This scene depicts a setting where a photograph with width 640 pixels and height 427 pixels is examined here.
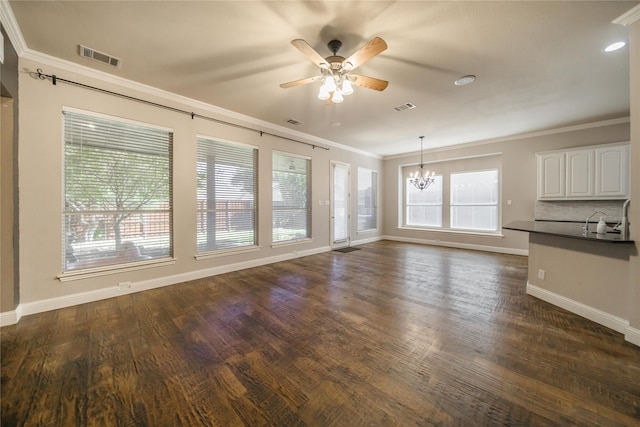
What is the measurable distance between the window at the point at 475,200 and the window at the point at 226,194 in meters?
5.74

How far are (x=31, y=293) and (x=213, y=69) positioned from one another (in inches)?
132

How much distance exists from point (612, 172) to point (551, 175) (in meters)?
0.84

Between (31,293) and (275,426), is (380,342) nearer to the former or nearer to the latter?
(275,426)

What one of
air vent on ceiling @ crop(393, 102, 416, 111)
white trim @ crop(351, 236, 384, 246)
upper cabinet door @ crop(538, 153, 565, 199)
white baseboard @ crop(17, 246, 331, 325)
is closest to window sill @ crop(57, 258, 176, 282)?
white baseboard @ crop(17, 246, 331, 325)

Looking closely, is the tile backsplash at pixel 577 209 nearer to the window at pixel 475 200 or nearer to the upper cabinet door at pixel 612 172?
the upper cabinet door at pixel 612 172

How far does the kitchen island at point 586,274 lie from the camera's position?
7.63 ft

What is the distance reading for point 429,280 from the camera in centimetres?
388

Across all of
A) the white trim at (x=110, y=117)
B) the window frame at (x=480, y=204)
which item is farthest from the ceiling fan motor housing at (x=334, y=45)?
the window frame at (x=480, y=204)

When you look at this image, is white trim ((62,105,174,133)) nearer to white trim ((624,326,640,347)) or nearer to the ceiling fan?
the ceiling fan

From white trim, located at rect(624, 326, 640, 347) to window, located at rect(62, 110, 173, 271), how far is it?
5417mm

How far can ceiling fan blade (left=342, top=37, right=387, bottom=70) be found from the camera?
199 centimetres

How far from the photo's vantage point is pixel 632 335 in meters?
2.13

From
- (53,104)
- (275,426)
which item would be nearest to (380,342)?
(275,426)

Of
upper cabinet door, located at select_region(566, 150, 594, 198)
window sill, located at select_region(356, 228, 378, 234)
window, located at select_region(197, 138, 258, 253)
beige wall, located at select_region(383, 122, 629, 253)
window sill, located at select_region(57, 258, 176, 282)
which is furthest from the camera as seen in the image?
window sill, located at select_region(356, 228, 378, 234)
